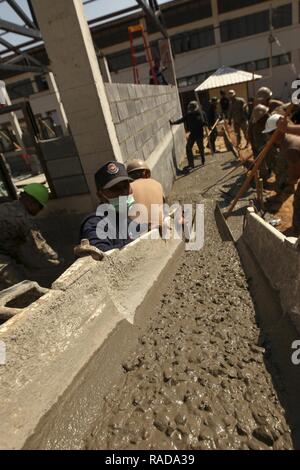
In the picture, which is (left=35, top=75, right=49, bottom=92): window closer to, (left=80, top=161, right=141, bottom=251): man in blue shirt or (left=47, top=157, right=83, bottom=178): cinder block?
(left=47, top=157, right=83, bottom=178): cinder block

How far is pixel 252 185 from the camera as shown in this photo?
6652 millimetres

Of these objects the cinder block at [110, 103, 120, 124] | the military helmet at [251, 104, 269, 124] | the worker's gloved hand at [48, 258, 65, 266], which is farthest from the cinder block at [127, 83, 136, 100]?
the worker's gloved hand at [48, 258, 65, 266]

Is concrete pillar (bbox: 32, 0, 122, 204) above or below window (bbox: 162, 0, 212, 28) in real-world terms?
below

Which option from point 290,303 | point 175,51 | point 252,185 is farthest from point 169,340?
point 175,51

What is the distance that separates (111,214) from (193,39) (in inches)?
1000

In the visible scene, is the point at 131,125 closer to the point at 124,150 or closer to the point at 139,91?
the point at 124,150

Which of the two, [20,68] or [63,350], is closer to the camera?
Answer: [63,350]

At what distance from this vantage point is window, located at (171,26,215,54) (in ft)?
75.5

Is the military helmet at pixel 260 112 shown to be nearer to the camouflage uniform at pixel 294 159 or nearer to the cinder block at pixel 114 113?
the camouflage uniform at pixel 294 159

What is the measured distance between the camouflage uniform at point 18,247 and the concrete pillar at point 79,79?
103cm

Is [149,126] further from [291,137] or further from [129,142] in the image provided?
[291,137]

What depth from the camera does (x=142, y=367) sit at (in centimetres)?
209

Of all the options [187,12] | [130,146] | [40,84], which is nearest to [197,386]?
[130,146]

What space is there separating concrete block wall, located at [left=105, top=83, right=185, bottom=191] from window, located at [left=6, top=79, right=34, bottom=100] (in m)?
20.5
